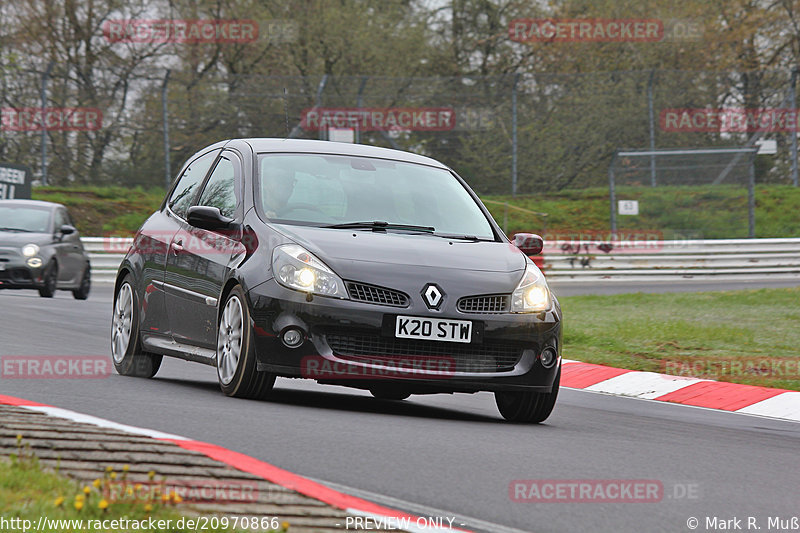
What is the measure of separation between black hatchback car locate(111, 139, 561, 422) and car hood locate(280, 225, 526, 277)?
1cm

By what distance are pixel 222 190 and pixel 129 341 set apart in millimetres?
1413

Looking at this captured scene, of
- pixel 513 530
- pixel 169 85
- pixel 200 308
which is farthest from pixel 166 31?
pixel 513 530

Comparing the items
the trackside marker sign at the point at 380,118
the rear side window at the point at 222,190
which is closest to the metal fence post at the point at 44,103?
the trackside marker sign at the point at 380,118

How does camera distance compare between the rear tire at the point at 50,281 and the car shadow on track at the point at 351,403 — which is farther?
the rear tire at the point at 50,281

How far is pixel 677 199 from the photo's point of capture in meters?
27.7

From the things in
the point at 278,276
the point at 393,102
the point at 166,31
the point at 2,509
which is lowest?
the point at 2,509

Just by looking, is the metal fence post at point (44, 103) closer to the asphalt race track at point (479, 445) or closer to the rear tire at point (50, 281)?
the rear tire at point (50, 281)

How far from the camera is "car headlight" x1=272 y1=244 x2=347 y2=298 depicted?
732cm

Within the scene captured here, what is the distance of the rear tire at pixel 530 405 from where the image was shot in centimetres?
792

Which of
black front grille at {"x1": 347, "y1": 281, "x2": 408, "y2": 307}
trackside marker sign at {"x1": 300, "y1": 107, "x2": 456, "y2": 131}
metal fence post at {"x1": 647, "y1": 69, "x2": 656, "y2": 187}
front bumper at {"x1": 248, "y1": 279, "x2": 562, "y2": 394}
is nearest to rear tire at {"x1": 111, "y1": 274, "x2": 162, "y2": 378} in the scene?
front bumper at {"x1": 248, "y1": 279, "x2": 562, "y2": 394}

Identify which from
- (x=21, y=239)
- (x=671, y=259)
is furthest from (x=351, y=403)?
(x=671, y=259)

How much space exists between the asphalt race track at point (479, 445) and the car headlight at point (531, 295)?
2.27ft

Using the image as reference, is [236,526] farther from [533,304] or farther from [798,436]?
[798,436]

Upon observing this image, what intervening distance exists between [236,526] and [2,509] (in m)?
0.69
